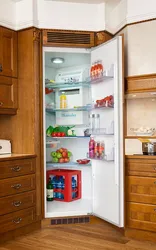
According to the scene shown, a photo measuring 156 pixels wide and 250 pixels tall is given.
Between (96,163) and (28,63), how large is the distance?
138 cm

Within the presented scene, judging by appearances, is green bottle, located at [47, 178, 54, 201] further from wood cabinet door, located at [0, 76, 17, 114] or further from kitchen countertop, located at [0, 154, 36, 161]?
wood cabinet door, located at [0, 76, 17, 114]

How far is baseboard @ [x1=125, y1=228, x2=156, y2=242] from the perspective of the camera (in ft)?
10.3

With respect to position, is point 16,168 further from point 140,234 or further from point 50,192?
point 140,234

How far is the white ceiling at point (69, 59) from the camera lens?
404cm

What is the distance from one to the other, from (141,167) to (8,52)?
192 centimetres

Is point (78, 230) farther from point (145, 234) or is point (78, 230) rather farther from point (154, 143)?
point (154, 143)

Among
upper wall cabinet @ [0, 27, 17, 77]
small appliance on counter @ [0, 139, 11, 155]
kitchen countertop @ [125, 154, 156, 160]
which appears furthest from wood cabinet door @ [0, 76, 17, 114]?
kitchen countertop @ [125, 154, 156, 160]

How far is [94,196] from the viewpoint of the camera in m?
3.67

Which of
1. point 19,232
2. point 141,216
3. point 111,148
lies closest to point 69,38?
point 111,148

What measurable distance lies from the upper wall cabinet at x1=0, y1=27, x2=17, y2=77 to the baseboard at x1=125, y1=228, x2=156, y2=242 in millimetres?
2108

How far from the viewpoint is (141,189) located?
10.4 feet

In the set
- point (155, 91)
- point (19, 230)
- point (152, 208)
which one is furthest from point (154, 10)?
point (19, 230)

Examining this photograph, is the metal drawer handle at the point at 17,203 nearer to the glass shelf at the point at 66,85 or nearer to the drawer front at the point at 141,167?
the drawer front at the point at 141,167

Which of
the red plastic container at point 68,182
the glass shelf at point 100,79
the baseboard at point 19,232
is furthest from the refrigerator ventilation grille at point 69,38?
the baseboard at point 19,232
